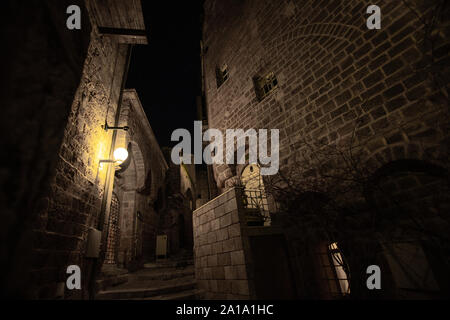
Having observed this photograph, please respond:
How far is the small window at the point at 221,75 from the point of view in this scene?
8181 mm

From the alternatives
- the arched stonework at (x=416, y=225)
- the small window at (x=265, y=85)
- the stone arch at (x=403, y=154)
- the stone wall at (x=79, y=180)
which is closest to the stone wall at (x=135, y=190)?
the stone wall at (x=79, y=180)

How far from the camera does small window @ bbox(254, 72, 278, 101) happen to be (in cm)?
590

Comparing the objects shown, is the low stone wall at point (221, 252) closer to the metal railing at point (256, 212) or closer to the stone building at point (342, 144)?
the stone building at point (342, 144)

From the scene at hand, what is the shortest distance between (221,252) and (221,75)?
694 cm

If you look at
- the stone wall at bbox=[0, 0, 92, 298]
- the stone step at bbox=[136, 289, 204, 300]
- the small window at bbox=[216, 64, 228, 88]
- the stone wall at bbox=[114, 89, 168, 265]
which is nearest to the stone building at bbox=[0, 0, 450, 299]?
the stone wall at bbox=[0, 0, 92, 298]

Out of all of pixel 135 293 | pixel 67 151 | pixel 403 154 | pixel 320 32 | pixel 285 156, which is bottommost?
pixel 135 293

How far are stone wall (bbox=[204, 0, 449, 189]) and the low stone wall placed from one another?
184 cm

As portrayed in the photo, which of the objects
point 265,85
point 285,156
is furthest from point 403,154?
point 265,85

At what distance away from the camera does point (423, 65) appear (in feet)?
10.5

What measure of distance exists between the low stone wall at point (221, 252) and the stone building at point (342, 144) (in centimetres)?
2

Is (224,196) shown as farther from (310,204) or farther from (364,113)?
(364,113)

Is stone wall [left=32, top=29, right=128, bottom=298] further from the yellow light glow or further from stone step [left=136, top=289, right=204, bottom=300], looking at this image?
stone step [left=136, top=289, right=204, bottom=300]

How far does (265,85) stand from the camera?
20.5 feet

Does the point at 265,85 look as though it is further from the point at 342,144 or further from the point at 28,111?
the point at 28,111
